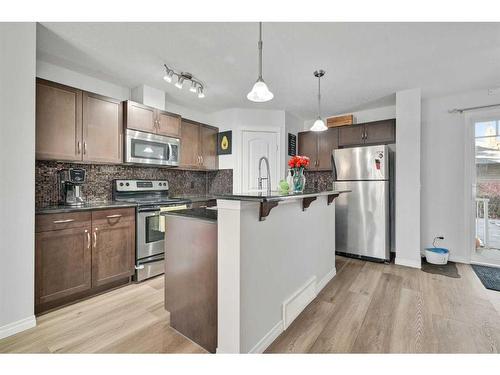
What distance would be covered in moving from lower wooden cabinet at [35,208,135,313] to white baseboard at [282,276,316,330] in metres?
1.84

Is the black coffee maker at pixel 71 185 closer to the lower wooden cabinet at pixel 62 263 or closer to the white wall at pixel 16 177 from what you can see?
the lower wooden cabinet at pixel 62 263

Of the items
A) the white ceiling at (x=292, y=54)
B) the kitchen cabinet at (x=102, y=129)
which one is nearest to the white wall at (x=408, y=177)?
the white ceiling at (x=292, y=54)

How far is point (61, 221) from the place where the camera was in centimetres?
213

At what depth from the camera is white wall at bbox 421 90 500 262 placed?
3.45 m

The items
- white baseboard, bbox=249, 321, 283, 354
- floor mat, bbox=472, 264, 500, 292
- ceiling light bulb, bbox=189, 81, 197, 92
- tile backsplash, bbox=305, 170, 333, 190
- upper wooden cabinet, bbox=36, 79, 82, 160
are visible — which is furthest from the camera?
tile backsplash, bbox=305, 170, 333, 190

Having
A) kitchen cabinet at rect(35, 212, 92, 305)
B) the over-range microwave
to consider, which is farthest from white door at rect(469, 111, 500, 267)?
kitchen cabinet at rect(35, 212, 92, 305)

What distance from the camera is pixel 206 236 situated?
1.61m

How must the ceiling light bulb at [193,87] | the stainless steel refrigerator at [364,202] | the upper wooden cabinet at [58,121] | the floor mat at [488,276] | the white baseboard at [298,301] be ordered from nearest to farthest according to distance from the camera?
the white baseboard at [298,301], the upper wooden cabinet at [58,121], the floor mat at [488,276], the ceiling light bulb at [193,87], the stainless steel refrigerator at [364,202]

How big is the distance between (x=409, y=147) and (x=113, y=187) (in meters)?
4.12

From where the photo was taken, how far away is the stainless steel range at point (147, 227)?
2.74 metres

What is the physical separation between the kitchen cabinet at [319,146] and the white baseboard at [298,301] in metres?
2.51

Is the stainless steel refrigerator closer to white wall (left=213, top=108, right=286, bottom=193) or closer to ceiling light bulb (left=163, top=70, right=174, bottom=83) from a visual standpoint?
white wall (left=213, top=108, right=286, bottom=193)
